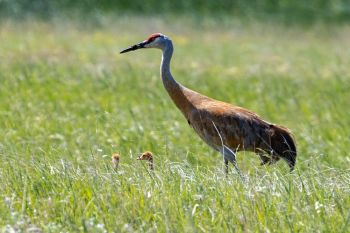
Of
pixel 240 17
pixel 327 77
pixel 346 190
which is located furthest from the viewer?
pixel 240 17

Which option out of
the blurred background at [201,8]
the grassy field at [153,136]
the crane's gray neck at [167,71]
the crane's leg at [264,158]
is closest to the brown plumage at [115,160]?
the grassy field at [153,136]

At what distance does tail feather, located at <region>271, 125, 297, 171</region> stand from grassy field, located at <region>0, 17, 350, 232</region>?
5.5 inches

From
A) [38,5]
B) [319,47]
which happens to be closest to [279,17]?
[319,47]

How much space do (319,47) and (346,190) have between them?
15781 millimetres

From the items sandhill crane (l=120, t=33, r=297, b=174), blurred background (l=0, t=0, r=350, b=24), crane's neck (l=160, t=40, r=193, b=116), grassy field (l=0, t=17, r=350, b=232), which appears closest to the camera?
grassy field (l=0, t=17, r=350, b=232)

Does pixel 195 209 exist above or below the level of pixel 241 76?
above

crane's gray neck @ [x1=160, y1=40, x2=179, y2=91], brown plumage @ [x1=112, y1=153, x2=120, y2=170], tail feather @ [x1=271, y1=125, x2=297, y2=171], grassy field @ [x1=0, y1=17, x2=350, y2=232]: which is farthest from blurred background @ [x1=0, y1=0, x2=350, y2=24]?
brown plumage @ [x1=112, y1=153, x2=120, y2=170]

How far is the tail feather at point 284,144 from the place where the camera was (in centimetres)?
771

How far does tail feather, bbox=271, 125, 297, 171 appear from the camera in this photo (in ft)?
25.3

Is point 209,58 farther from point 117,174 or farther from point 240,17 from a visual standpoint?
point 117,174

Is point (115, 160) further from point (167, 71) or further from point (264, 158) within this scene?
point (167, 71)

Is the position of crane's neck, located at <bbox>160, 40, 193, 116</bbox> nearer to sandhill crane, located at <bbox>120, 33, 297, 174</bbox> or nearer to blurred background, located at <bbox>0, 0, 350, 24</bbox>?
sandhill crane, located at <bbox>120, 33, 297, 174</bbox>

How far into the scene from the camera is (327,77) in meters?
15.0

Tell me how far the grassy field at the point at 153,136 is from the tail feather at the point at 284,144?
14 cm
